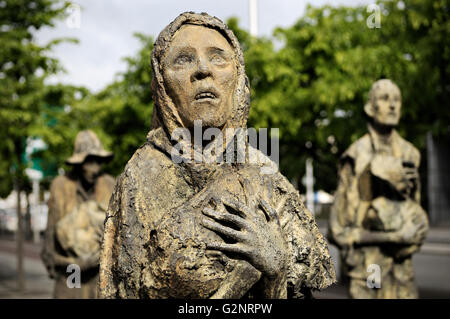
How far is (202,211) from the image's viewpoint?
9.65ft

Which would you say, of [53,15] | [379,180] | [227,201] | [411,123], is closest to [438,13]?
[411,123]

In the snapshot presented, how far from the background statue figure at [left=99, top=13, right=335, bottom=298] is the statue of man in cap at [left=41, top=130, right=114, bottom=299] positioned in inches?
188

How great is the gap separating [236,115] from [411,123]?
10691 millimetres

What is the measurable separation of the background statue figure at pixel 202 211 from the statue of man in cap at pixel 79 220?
4.78 m

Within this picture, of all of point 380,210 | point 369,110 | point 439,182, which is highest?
point 369,110

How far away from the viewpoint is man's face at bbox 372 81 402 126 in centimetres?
793

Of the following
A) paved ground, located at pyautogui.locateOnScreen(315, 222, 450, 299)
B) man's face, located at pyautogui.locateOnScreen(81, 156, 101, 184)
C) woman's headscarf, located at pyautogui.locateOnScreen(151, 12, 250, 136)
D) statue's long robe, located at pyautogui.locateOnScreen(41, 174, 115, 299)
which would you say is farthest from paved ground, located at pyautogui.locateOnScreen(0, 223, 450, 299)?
woman's headscarf, located at pyautogui.locateOnScreen(151, 12, 250, 136)

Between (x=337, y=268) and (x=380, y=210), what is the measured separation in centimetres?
961

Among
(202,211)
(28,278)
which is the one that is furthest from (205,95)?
(28,278)

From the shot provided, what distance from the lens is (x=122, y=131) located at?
17500 mm

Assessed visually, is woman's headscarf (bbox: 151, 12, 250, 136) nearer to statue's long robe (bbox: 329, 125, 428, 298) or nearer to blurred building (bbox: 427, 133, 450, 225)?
statue's long robe (bbox: 329, 125, 428, 298)

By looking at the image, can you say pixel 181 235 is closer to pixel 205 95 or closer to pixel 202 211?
pixel 202 211

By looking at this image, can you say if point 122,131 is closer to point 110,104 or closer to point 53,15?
point 110,104

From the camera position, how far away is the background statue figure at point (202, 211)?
2.87 metres
